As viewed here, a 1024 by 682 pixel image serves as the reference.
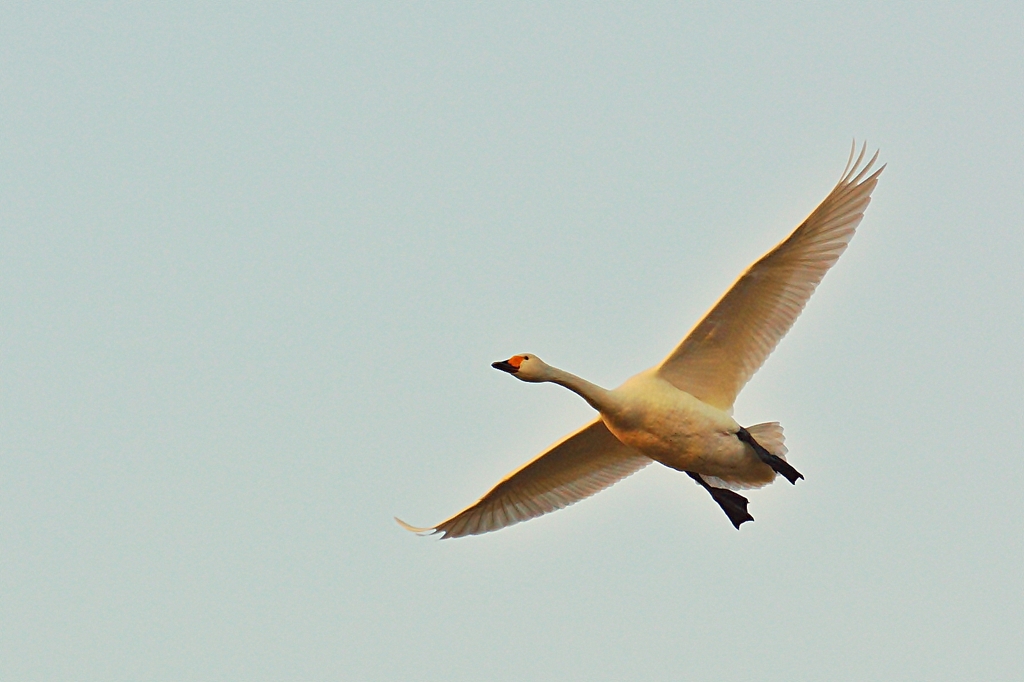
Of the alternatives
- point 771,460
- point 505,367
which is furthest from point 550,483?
point 771,460

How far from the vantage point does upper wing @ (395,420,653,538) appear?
67.5ft

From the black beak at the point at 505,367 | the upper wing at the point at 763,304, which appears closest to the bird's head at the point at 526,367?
the black beak at the point at 505,367

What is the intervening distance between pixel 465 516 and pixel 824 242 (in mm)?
5790

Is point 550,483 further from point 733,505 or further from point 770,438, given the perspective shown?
point 770,438

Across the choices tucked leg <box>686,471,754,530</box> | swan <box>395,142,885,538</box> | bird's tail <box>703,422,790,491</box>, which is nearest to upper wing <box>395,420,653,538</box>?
swan <box>395,142,885,538</box>

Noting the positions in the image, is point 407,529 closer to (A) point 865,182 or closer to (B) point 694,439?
(B) point 694,439

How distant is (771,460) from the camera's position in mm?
18797

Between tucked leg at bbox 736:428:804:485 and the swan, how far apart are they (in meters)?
0.01

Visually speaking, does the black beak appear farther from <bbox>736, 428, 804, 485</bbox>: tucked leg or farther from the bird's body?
<bbox>736, 428, 804, 485</bbox>: tucked leg

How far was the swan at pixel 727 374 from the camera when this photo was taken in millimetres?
18766

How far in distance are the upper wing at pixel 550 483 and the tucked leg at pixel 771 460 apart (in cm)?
199

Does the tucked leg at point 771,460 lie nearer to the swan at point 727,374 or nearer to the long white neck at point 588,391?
the swan at point 727,374

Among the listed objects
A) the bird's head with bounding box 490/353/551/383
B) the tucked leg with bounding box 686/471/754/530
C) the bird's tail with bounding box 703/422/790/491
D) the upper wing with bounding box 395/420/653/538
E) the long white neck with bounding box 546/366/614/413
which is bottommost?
the tucked leg with bounding box 686/471/754/530

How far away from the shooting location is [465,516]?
69.4 feet
